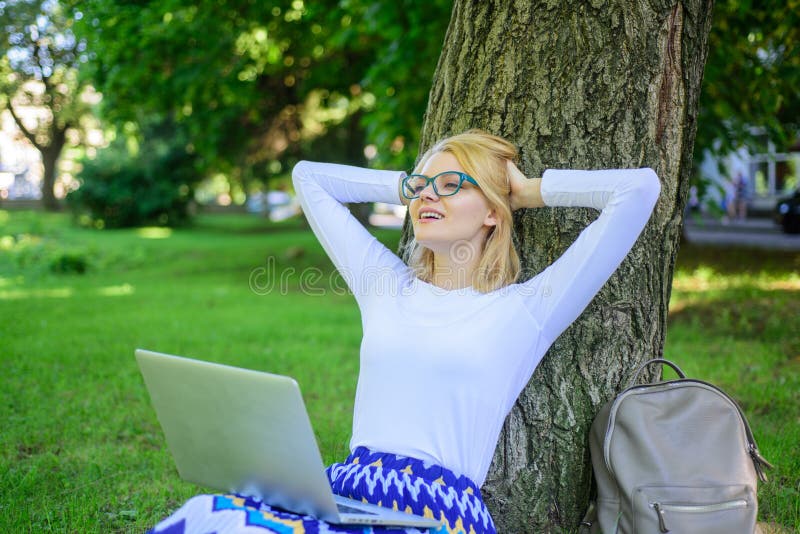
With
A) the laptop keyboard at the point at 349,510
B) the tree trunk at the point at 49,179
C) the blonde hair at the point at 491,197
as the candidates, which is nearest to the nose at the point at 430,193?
the blonde hair at the point at 491,197

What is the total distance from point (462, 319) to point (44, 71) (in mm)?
19573

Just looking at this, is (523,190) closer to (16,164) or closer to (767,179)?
(767,179)

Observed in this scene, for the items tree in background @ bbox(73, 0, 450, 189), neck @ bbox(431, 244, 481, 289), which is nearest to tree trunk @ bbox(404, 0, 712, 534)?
neck @ bbox(431, 244, 481, 289)

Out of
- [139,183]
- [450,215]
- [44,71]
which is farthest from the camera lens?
[139,183]

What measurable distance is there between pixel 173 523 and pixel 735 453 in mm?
1729

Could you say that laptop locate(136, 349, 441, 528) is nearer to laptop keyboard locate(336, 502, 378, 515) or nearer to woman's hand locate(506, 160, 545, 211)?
laptop keyboard locate(336, 502, 378, 515)

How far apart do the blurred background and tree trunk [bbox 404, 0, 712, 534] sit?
4.12 m

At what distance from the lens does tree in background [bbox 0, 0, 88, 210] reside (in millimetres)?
13758

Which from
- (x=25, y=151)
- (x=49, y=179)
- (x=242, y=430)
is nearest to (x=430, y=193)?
(x=242, y=430)

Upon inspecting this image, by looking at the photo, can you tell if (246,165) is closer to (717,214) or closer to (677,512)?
(717,214)

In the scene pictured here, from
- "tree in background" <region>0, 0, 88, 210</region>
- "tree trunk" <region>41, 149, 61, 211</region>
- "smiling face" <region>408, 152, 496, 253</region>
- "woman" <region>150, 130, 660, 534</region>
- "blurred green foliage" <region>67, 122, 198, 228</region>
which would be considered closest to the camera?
"woman" <region>150, 130, 660, 534</region>

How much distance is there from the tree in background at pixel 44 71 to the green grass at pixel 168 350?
3.89 meters

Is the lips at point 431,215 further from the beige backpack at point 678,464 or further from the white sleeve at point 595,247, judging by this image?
the beige backpack at point 678,464

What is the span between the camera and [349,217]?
2.72 meters
